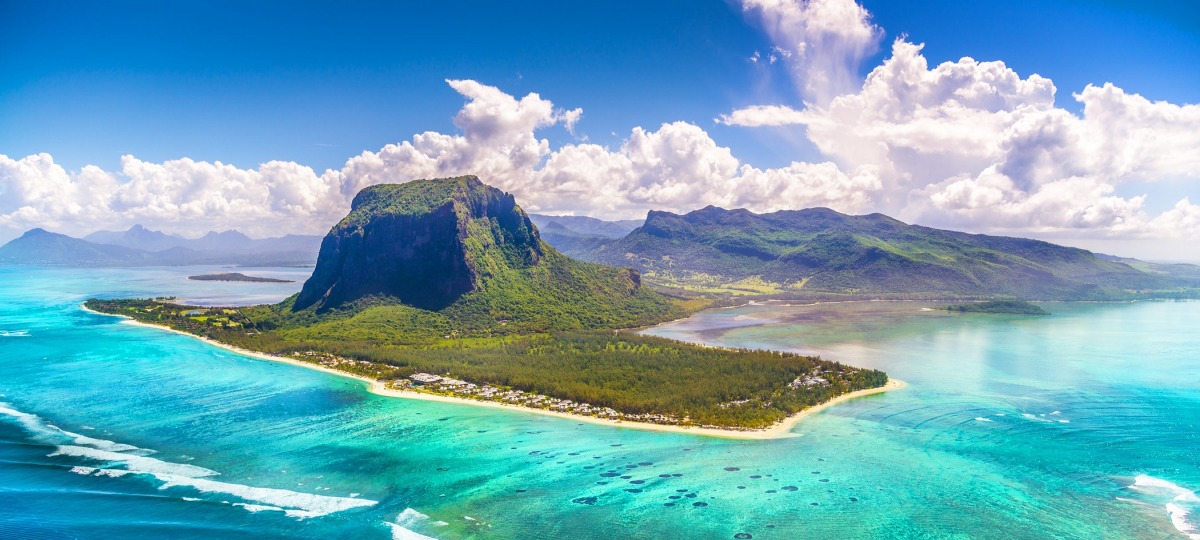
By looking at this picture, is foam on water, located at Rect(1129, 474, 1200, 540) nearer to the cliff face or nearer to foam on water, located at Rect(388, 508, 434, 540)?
foam on water, located at Rect(388, 508, 434, 540)

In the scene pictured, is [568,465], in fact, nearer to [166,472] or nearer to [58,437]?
[166,472]

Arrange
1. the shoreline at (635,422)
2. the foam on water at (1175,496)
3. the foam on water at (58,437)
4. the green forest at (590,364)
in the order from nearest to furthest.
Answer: the foam on water at (1175,496) → the foam on water at (58,437) → the shoreline at (635,422) → the green forest at (590,364)

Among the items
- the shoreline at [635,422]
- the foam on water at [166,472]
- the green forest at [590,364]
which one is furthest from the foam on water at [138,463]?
the green forest at [590,364]

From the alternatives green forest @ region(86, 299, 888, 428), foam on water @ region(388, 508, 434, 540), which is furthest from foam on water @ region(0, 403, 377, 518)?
green forest @ region(86, 299, 888, 428)

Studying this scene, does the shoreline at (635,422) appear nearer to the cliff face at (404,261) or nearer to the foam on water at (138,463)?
the foam on water at (138,463)

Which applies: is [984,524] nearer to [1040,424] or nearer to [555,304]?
[1040,424]

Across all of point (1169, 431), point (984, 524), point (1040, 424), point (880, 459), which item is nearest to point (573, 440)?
point (880, 459)
